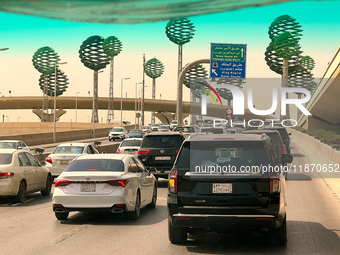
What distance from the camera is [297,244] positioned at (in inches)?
380

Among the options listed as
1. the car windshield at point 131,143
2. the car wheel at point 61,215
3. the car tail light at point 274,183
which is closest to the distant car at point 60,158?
the car windshield at point 131,143

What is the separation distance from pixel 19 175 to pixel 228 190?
823cm

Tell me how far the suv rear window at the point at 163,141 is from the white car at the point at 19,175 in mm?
4540

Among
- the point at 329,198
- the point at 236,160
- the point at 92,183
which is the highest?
the point at 236,160

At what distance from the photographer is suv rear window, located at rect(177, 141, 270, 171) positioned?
914 centimetres

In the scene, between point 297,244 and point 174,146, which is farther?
point 174,146

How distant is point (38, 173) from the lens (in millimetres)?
17016

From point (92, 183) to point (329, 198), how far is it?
7578 millimetres

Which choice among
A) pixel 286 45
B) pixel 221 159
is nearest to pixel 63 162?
pixel 221 159

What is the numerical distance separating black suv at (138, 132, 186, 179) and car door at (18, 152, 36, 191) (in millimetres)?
4758

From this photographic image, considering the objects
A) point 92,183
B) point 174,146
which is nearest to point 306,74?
point 174,146

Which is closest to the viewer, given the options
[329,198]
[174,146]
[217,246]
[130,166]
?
[217,246]

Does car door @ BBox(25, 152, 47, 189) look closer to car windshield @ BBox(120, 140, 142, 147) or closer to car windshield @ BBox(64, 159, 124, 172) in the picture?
car windshield @ BBox(64, 159, 124, 172)

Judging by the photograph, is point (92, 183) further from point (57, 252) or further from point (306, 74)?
point (306, 74)
